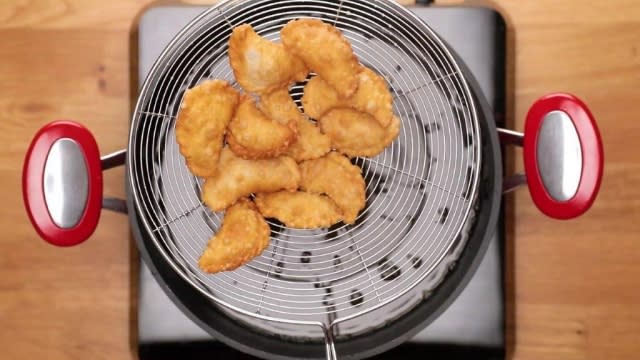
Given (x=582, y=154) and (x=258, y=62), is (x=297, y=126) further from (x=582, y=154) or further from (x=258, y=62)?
(x=582, y=154)

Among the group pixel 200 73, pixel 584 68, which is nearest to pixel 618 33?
pixel 584 68

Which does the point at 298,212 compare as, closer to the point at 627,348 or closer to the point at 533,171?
the point at 533,171

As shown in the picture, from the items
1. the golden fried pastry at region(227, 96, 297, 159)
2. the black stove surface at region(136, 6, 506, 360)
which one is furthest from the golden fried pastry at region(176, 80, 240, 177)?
the black stove surface at region(136, 6, 506, 360)

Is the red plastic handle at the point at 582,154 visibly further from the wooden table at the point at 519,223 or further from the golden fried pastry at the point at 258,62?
the golden fried pastry at the point at 258,62

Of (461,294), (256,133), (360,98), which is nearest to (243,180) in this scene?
(256,133)

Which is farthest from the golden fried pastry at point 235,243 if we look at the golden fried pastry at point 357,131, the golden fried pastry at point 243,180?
the golden fried pastry at point 357,131

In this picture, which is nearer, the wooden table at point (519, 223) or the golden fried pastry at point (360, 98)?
the golden fried pastry at point (360, 98)
